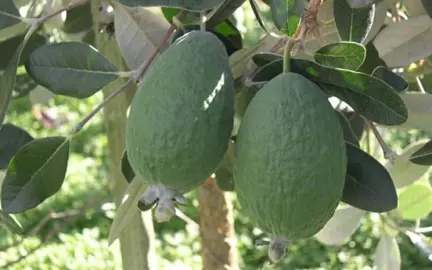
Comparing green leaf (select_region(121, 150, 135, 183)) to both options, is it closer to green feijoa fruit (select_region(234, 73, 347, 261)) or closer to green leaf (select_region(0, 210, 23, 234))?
green leaf (select_region(0, 210, 23, 234))

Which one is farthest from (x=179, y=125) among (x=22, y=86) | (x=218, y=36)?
(x=22, y=86)

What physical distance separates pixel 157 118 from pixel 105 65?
0.21m

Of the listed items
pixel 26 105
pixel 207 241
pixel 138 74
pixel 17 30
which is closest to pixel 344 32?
pixel 138 74

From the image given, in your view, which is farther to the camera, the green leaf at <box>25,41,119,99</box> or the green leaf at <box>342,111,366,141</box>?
the green leaf at <box>342,111,366,141</box>

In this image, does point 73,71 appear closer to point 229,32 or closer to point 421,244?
point 229,32

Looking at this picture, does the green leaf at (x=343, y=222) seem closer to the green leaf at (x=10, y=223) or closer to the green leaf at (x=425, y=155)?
the green leaf at (x=425, y=155)

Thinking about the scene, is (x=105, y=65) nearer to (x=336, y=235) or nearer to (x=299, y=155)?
(x=299, y=155)

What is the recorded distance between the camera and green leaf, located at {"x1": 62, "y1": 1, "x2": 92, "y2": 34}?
96 cm

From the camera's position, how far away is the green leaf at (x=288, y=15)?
0.57m

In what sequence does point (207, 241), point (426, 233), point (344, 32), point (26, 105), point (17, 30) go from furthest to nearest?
point (26, 105), point (207, 241), point (426, 233), point (17, 30), point (344, 32)

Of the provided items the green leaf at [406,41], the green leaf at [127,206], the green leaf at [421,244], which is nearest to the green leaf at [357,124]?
the green leaf at [406,41]

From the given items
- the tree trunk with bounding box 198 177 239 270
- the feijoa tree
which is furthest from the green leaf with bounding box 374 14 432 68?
the tree trunk with bounding box 198 177 239 270

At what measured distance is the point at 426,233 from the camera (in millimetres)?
1040

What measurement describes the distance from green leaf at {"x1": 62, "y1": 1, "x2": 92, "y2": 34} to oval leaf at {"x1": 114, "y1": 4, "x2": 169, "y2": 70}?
0.43ft
